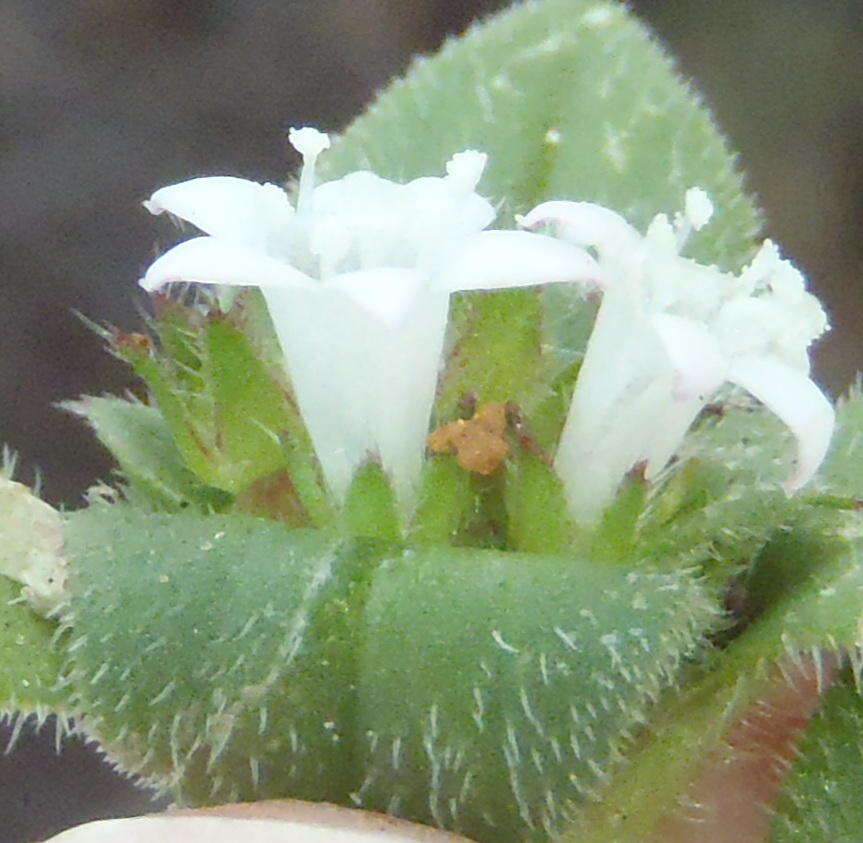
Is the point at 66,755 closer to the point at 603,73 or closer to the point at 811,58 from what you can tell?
the point at 603,73

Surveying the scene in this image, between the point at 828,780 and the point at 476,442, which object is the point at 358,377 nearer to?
A: the point at 476,442

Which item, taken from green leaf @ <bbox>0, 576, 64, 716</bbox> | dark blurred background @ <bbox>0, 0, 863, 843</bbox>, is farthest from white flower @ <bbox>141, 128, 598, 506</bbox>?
dark blurred background @ <bbox>0, 0, 863, 843</bbox>

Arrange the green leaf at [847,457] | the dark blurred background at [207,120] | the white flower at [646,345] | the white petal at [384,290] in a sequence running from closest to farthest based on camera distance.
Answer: the white petal at [384,290]
the white flower at [646,345]
the green leaf at [847,457]
the dark blurred background at [207,120]

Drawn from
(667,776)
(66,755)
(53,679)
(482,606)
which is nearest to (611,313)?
(482,606)

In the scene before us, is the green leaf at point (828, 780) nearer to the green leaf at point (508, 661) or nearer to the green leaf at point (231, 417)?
the green leaf at point (508, 661)

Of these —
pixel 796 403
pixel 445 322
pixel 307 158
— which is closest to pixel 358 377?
pixel 445 322

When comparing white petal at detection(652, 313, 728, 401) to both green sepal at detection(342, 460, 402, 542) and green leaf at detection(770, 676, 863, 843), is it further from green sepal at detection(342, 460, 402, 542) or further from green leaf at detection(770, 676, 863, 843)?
green leaf at detection(770, 676, 863, 843)

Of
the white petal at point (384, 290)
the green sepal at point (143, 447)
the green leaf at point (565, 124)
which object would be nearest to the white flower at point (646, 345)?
the white petal at point (384, 290)
